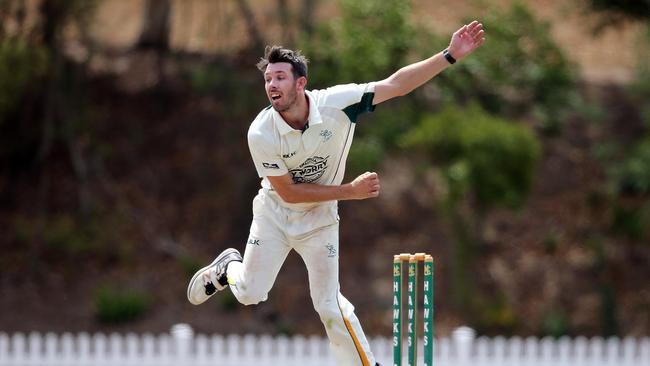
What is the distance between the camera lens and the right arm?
662 centimetres

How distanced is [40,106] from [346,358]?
1188 centimetres

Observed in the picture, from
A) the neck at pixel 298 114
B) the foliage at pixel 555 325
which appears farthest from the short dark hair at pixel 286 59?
the foliage at pixel 555 325

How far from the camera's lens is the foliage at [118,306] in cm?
1593

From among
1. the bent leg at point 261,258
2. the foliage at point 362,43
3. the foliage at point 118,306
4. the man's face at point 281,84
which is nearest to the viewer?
the man's face at point 281,84

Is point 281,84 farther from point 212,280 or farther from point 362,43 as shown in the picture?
point 362,43

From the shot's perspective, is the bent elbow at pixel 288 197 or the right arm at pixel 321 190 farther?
the bent elbow at pixel 288 197

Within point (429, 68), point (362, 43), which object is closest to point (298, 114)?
point (429, 68)

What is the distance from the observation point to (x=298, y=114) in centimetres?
684

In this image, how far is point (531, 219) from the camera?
1780 cm

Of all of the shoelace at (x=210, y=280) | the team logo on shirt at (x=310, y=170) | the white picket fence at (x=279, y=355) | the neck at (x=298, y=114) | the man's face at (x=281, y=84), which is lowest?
the shoelace at (x=210, y=280)

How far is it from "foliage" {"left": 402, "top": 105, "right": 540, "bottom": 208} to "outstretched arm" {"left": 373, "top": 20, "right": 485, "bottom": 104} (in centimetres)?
764

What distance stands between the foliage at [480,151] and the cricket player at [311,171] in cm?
763

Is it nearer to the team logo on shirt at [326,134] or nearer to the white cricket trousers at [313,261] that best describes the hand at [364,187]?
the team logo on shirt at [326,134]

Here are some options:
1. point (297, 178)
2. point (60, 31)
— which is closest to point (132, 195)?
point (60, 31)
